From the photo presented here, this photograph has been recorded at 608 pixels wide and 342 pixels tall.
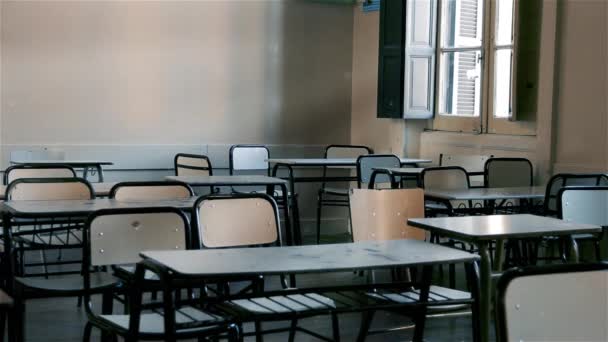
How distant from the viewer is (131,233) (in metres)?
3.56

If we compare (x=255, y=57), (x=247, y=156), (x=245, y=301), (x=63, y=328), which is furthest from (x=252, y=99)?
(x=245, y=301)

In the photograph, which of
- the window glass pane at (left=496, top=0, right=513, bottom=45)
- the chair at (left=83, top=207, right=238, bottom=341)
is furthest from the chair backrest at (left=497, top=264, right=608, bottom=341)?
the window glass pane at (left=496, top=0, right=513, bottom=45)

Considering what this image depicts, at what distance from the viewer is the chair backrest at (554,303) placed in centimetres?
205

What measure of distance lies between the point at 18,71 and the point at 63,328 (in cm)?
358

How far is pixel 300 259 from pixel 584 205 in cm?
229

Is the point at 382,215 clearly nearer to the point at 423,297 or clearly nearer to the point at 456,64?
the point at 423,297

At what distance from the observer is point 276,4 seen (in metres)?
8.99

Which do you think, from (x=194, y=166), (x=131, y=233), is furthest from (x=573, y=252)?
(x=194, y=166)

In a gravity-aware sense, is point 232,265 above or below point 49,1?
below

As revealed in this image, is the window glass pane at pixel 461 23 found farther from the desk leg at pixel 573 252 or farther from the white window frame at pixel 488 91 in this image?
the desk leg at pixel 573 252

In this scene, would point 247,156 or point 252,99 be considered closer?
point 247,156

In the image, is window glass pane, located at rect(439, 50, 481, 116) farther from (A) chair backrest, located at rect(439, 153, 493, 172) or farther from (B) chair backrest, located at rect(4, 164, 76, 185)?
(B) chair backrest, located at rect(4, 164, 76, 185)

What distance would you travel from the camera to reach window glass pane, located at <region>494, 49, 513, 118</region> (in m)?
7.33

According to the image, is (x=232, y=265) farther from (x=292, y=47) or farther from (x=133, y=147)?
(x=292, y=47)
